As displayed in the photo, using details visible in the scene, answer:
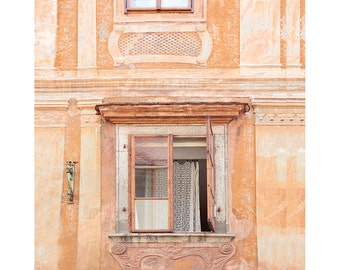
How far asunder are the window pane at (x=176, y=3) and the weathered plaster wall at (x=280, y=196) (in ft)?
7.12

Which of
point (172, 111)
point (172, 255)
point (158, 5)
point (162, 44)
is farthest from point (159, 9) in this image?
point (172, 255)

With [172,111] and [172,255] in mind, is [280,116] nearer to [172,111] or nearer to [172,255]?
[172,111]

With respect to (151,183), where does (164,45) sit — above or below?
above

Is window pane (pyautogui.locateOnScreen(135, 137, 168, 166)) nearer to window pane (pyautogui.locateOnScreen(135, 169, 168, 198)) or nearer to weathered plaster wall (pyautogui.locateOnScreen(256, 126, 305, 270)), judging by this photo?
window pane (pyautogui.locateOnScreen(135, 169, 168, 198))

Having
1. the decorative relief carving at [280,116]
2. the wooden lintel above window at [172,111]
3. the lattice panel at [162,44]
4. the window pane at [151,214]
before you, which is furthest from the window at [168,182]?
the lattice panel at [162,44]

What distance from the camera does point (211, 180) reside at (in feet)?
57.3

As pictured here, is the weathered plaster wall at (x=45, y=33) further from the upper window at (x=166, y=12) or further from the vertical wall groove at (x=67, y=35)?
the upper window at (x=166, y=12)

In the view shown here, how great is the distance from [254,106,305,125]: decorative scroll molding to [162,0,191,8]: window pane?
6.23ft

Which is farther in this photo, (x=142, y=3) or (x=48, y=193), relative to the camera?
(x=142, y=3)

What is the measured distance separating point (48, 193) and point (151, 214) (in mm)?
1573

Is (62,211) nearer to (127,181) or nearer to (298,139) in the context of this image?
(127,181)

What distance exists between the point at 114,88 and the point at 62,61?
36.8 inches

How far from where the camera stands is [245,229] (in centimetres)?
1752

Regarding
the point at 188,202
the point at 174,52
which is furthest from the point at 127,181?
the point at 174,52
